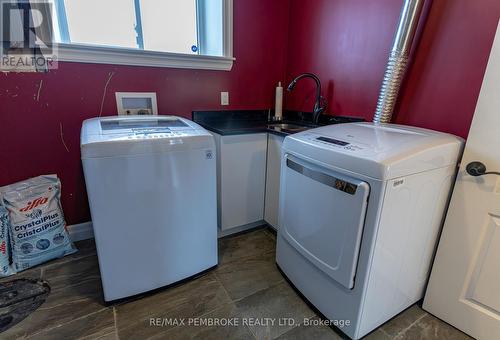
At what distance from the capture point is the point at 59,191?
168 cm

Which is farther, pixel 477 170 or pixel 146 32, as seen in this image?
pixel 146 32

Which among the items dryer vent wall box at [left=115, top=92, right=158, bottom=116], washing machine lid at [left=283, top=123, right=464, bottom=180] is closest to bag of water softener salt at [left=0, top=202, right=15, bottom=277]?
dryer vent wall box at [left=115, top=92, right=158, bottom=116]

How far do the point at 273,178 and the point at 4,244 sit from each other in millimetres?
1694

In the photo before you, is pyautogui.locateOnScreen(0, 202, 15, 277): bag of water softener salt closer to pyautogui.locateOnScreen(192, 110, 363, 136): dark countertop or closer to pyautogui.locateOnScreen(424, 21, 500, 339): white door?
pyautogui.locateOnScreen(192, 110, 363, 136): dark countertop

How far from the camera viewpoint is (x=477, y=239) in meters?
1.16

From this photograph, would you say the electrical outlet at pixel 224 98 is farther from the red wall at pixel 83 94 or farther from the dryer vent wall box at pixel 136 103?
the dryer vent wall box at pixel 136 103

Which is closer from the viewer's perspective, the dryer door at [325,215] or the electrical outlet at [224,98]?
the dryer door at [325,215]

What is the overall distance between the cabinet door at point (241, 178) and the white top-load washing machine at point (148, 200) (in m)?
0.33

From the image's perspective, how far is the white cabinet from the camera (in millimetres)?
1746

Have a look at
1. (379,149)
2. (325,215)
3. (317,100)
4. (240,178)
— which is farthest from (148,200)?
(317,100)

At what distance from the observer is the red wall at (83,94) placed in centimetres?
157

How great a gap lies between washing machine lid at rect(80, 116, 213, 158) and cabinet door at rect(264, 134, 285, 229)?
0.57 metres

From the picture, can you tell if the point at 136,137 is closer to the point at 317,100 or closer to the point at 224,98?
the point at 224,98

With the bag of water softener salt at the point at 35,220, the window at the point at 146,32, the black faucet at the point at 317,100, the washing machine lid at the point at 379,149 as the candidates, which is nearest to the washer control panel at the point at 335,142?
the washing machine lid at the point at 379,149
